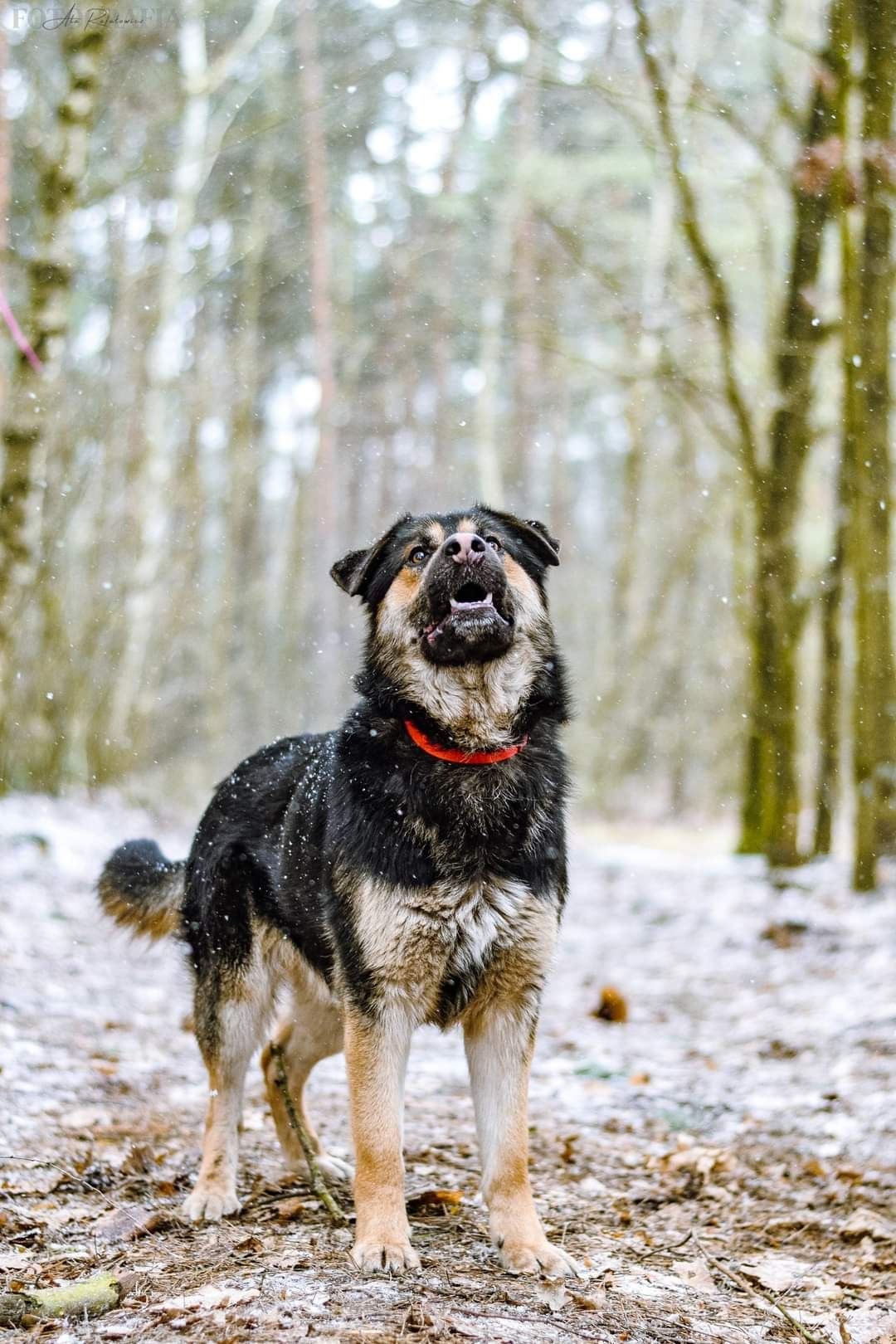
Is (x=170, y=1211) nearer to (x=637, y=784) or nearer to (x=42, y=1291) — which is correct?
(x=42, y=1291)

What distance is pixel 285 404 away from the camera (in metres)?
28.7

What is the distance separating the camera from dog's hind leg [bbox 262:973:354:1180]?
4816 millimetres

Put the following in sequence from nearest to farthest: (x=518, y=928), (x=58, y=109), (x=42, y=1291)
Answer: (x=42, y=1291) → (x=518, y=928) → (x=58, y=109)

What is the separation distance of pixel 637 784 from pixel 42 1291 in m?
24.1

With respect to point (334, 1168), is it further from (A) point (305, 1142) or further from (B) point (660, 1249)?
(B) point (660, 1249)

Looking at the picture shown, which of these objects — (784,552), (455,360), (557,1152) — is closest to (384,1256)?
(557,1152)

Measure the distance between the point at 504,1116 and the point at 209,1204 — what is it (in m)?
1.13

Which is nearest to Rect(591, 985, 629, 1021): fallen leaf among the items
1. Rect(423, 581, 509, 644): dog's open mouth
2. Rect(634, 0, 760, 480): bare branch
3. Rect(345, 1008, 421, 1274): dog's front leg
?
Rect(345, 1008, 421, 1274): dog's front leg

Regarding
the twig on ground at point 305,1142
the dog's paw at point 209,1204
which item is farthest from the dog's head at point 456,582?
the dog's paw at point 209,1204

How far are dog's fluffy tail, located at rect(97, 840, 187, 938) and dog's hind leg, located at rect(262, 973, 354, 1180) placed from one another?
64cm

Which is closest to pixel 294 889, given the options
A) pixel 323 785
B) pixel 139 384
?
pixel 323 785

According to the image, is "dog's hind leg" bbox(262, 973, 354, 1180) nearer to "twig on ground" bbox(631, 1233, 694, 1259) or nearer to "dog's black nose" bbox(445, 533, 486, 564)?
"twig on ground" bbox(631, 1233, 694, 1259)

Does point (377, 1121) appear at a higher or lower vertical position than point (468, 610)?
lower

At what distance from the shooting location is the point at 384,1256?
358cm
